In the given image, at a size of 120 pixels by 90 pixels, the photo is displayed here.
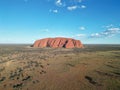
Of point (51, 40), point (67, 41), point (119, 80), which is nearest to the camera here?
point (119, 80)

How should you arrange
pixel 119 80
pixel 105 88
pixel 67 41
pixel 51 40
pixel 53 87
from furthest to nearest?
pixel 51 40
pixel 67 41
pixel 119 80
pixel 53 87
pixel 105 88

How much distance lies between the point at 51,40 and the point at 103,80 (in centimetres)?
9345

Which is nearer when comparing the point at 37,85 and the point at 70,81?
the point at 37,85

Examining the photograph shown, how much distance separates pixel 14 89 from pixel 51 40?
311 feet

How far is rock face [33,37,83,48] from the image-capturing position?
10049cm

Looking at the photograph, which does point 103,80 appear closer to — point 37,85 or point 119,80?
point 119,80

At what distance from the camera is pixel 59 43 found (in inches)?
4181

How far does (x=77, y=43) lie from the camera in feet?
339

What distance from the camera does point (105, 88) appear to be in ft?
50.8

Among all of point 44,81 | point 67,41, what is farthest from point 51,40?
point 44,81

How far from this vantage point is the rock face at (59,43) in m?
100

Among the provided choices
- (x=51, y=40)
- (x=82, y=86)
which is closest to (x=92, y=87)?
(x=82, y=86)

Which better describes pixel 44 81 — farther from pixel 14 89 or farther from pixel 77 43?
pixel 77 43

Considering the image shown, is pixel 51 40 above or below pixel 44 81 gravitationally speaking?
above
